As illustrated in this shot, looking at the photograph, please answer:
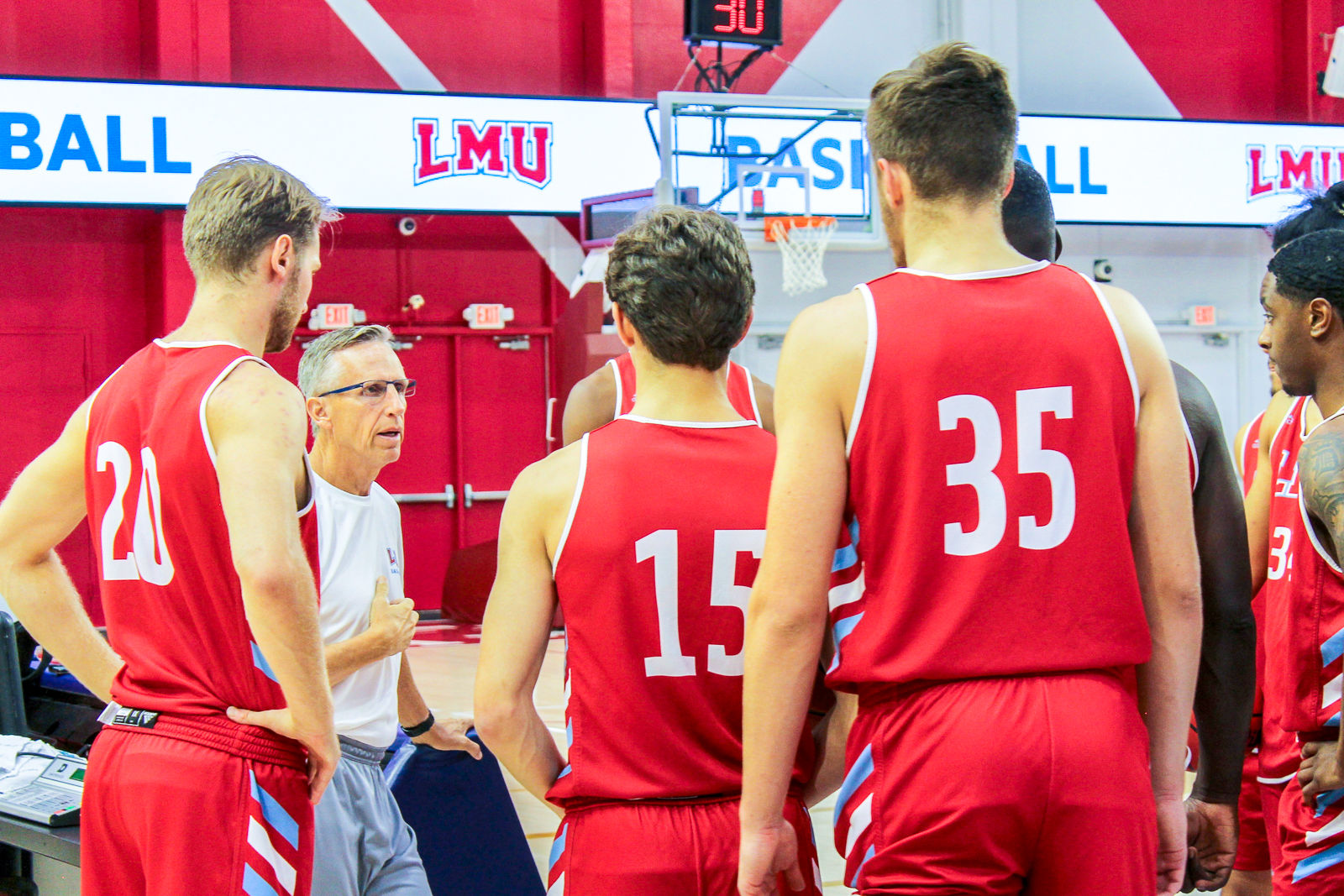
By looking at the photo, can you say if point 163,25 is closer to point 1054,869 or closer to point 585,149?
point 585,149

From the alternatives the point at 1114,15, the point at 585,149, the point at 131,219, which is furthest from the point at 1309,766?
the point at 1114,15

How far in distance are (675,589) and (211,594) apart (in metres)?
0.85

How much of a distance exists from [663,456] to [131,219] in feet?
33.4

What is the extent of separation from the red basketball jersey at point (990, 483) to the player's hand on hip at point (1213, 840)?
1.96ft

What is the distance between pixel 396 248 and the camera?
448 inches

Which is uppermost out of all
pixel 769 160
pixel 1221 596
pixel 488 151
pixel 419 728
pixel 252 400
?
pixel 488 151

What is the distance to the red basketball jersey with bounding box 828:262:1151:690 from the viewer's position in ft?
5.44

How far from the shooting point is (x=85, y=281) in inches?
415

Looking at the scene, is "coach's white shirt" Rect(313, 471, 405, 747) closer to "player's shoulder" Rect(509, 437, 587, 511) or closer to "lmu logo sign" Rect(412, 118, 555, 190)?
"player's shoulder" Rect(509, 437, 587, 511)

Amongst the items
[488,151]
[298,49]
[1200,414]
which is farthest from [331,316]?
[1200,414]

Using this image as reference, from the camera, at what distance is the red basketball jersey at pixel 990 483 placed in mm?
1659

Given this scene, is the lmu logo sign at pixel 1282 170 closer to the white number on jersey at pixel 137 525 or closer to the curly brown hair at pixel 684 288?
the curly brown hair at pixel 684 288

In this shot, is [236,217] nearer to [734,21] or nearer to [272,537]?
[272,537]

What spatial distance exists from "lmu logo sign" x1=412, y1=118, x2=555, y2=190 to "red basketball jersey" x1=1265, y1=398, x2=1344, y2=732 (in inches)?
347
